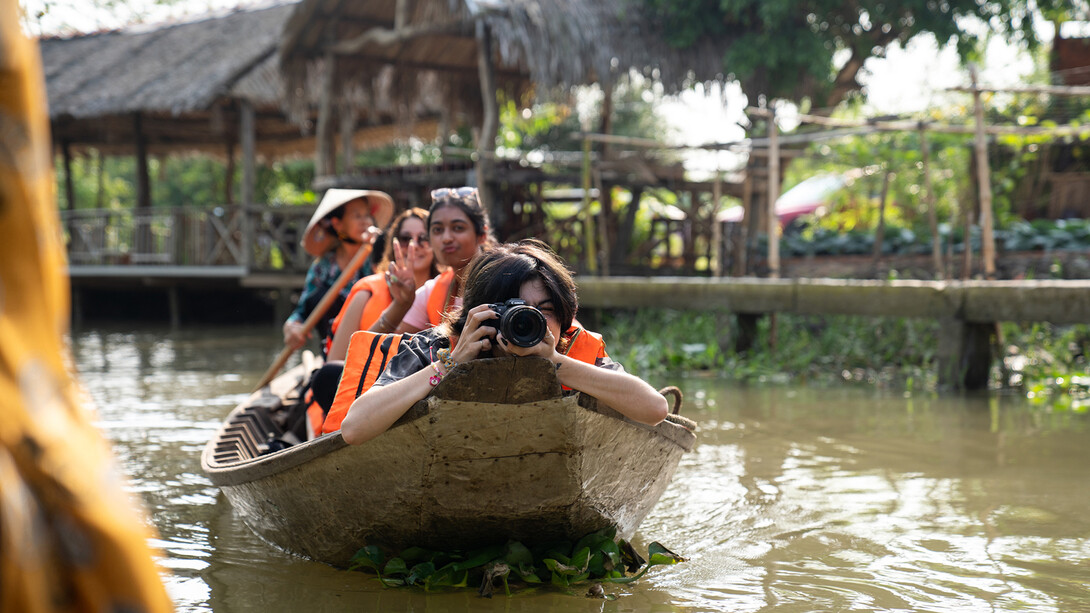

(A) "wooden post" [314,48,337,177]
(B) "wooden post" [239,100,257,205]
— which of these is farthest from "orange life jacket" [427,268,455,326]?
(B) "wooden post" [239,100,257,205]

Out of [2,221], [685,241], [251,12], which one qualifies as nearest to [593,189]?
[685,241]

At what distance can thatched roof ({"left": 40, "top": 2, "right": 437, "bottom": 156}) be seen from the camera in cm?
1240

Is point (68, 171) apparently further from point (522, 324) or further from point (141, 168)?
point (522, 324)

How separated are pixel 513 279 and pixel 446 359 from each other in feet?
0.87

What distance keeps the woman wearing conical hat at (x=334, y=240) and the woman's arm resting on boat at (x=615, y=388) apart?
247cm


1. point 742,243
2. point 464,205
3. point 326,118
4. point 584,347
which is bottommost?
point 584,347

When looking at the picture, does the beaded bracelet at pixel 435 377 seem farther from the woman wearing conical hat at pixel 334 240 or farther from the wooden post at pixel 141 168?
the wooden post at pixel 141 168

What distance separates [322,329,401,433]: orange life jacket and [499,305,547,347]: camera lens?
79 cm

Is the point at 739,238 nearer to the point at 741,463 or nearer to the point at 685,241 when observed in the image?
the point at 685,241

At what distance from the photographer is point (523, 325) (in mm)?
2289

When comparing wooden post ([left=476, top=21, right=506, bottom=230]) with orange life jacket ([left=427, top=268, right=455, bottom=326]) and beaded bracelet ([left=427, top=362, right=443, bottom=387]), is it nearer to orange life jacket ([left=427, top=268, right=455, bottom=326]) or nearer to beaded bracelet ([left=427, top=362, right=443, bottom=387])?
A: orange life jacket ([left=427, top=268, right=455, bottom=326])

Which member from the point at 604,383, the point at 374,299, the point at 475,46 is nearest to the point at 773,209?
the point at 475,46

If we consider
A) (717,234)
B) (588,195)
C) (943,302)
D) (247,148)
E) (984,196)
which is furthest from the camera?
(247,148)

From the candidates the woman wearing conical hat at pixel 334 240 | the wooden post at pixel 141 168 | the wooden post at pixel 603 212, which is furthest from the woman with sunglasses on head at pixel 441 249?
the wooden post at pixel 141 168
